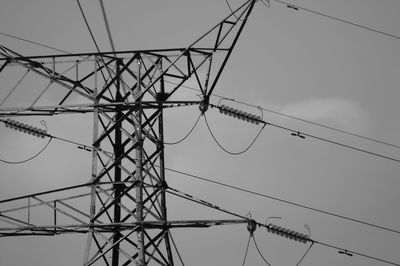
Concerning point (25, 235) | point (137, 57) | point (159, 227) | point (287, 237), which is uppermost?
Result: point (137, 57)

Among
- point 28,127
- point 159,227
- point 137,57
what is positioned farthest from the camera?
point 28,127

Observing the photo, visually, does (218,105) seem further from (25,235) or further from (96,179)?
(25,235)

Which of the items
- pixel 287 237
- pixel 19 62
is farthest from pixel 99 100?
pixel 287 237

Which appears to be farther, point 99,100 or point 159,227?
point 99,100

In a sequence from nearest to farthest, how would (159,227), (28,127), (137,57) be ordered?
(159,227)
(137,57)
(28,127)

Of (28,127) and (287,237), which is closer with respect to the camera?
(287,237)

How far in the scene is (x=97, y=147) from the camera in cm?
1930

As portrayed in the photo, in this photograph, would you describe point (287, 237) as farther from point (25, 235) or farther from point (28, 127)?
point (28, 127)

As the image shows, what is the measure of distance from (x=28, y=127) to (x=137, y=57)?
14.5ft

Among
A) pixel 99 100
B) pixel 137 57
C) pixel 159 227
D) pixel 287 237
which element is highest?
pixel 137 57

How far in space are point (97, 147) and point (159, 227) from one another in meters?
3.19

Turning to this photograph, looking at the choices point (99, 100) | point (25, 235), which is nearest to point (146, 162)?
point (99, 100)

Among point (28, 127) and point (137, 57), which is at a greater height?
point (137, 57)

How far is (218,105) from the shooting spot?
19297 mm
